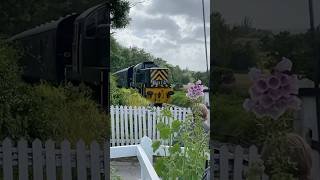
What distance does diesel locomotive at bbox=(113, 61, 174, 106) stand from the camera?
3.29 m

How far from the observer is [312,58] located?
210cm

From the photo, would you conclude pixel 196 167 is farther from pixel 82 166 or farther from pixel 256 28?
pixel 256 28

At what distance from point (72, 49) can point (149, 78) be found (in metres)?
1.61

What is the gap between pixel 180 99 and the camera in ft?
12.1

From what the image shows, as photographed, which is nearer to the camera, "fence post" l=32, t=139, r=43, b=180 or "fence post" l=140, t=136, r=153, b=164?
"fence post" l=32, t=139, r=43, b=180

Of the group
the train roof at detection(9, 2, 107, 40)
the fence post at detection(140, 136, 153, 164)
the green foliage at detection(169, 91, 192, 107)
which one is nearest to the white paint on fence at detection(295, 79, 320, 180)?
the train roof at detection(9, 2, 107, 40)

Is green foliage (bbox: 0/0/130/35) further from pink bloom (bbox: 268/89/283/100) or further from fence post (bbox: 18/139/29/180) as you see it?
pink bloom (bbox: 268/89/283/100)

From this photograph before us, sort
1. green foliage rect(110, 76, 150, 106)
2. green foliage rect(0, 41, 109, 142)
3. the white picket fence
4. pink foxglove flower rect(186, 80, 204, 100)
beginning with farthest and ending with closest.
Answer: the white picket fence → green foliage rect(110, 76, 150, 106) → pink foxglove flower rect(186, 80, 204, 100) → green foliage rect(0, 41, 109, 142)

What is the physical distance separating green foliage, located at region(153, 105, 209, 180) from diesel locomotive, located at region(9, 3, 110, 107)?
1.39 m

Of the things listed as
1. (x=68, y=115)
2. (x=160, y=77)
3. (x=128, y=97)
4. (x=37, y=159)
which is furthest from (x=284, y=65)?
(x=128, y=97)

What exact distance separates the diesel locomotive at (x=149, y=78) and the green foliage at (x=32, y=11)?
1.06 m

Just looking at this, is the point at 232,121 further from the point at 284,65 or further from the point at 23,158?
the point at 23,158

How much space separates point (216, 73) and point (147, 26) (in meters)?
0.89

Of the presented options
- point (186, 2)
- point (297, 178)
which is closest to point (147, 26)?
point (186, 2)
